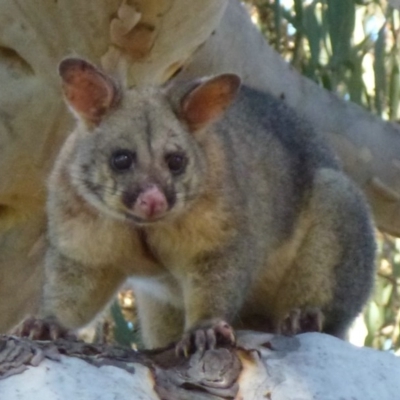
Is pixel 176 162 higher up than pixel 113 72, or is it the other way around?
pixel 113 72

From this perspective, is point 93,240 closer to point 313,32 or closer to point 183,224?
point 183,224

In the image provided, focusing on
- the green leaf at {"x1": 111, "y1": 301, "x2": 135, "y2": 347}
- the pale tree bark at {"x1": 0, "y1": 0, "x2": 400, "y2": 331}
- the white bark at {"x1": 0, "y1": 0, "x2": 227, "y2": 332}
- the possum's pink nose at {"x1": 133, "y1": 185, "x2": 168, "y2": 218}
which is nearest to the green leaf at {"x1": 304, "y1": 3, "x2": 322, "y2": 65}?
the pale tree bark at {"x1": 0, "y1": 0, "x2": 400, "y2": 331}

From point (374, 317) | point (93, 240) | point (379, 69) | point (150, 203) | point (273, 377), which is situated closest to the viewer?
point (273, 377)

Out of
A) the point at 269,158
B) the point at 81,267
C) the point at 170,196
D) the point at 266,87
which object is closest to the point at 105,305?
the point at 81,267

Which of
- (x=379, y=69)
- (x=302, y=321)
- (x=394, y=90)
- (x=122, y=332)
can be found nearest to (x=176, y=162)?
(x=302, y=321)

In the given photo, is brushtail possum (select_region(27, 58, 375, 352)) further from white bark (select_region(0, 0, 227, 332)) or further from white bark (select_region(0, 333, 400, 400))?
white bark (select_region(0, 0, 227, 332))

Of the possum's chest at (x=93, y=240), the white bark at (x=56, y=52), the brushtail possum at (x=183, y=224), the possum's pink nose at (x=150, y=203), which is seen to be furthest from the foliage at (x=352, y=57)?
the possum's pink nose at (x=150, y=203)
